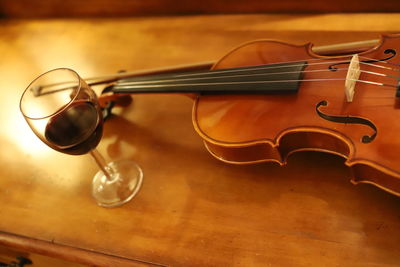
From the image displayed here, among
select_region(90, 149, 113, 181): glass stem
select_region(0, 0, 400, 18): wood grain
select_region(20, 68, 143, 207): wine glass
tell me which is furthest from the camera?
select_region(0, 0, 400, 18): wood grain

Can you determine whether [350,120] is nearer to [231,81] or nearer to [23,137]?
[231,81]

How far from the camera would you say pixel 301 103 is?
759 mm

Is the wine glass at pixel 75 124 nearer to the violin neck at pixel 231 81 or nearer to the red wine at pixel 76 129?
the red wine at pixel 76 129

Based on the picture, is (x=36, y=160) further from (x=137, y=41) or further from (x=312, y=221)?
(x=312, y=221)

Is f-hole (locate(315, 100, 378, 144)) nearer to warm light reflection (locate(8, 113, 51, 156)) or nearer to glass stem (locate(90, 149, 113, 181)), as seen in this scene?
glass stem (locate(90, 149, 113, 181))

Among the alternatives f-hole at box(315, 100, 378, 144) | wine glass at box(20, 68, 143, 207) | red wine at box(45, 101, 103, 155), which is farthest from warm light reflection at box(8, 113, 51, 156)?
f-hole at box(315, 100, 378, 144)

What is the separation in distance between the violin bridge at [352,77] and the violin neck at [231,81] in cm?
10

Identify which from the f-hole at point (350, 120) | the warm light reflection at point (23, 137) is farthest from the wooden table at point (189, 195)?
the f-hole at point (350, 120)

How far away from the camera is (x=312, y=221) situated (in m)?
0.73

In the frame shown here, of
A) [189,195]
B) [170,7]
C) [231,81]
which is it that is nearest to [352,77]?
[231,81]

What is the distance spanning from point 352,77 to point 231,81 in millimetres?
259

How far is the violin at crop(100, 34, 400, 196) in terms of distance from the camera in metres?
0.65

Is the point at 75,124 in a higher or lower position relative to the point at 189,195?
higher

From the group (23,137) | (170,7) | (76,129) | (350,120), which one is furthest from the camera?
(170,7)
